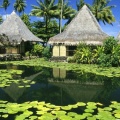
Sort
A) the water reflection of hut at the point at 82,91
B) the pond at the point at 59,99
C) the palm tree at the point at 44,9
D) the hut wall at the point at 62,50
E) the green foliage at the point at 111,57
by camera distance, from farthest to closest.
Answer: the palm tree at the point at 44,9, the hut wall at the point at 62,50, the green foliage at the point at 111,57, the water reflection of hut at the point at 82,91, the pond at the point at 59,99

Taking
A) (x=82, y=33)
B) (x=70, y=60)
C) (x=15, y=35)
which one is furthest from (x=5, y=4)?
(x=70, y=60)

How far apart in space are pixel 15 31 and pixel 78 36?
8.93 meters

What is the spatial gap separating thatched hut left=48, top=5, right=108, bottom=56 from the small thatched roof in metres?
5.06

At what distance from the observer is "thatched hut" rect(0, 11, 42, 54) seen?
2681 cm

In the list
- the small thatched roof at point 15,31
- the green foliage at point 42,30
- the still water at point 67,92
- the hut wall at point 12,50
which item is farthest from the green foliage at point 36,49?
the still water at point 67,92

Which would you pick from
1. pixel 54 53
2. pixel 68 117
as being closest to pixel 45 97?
pixel 68 117

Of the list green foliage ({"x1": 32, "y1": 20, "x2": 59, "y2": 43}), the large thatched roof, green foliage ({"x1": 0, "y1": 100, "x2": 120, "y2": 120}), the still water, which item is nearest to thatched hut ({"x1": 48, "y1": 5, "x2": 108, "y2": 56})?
the large thatched roof

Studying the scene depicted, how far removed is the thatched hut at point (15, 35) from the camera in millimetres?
26809

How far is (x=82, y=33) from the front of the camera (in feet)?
80.8

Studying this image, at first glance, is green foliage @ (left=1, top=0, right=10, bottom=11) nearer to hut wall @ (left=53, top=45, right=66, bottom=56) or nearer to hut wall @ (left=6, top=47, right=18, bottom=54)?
hut wall @ (left=6, top=47, right=18, bottom=54)

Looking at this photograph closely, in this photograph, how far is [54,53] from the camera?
25.0 metres

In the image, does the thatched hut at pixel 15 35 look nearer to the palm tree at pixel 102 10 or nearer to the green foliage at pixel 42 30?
the green foliage at pixel 42 30

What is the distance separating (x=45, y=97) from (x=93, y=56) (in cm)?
1347

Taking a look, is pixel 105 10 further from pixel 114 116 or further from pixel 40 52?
pixel 114 116
